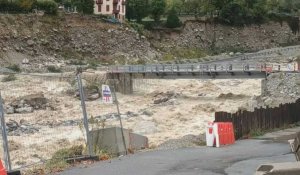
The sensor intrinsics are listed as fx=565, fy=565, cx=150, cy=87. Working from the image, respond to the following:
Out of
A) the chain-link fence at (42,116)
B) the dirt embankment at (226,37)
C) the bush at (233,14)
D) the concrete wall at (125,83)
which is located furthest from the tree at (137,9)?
the chain-link fence at (42,116)

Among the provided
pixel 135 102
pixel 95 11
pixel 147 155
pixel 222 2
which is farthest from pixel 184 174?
pixel 222 2

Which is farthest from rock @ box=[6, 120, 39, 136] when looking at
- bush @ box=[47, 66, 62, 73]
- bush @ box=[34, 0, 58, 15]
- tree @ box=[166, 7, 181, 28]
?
tree @ box=[166, 7, 181, 28]

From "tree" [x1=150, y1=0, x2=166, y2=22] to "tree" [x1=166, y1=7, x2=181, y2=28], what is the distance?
6.09 ft

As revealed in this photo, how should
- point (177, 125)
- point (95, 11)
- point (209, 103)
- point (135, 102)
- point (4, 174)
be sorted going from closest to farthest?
point (4, 174), point (177, 125), point (209, 103), point (135, 102), point (95, 11)

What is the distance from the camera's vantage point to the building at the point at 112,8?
100m

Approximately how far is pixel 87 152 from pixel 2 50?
59243 millimetres

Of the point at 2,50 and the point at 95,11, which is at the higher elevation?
the point at 95,11

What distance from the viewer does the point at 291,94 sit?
152 ft

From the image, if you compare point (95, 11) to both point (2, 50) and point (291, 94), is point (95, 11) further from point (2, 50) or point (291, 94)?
point (291, 94)

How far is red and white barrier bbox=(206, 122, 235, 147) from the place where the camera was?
1972 centimetres

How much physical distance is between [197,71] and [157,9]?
4481 centimetres

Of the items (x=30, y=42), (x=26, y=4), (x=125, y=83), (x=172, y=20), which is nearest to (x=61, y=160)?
(x=125, y=83)

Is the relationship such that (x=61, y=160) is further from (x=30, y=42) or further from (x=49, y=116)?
(x=30, y=42)

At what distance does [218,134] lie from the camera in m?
19.8
